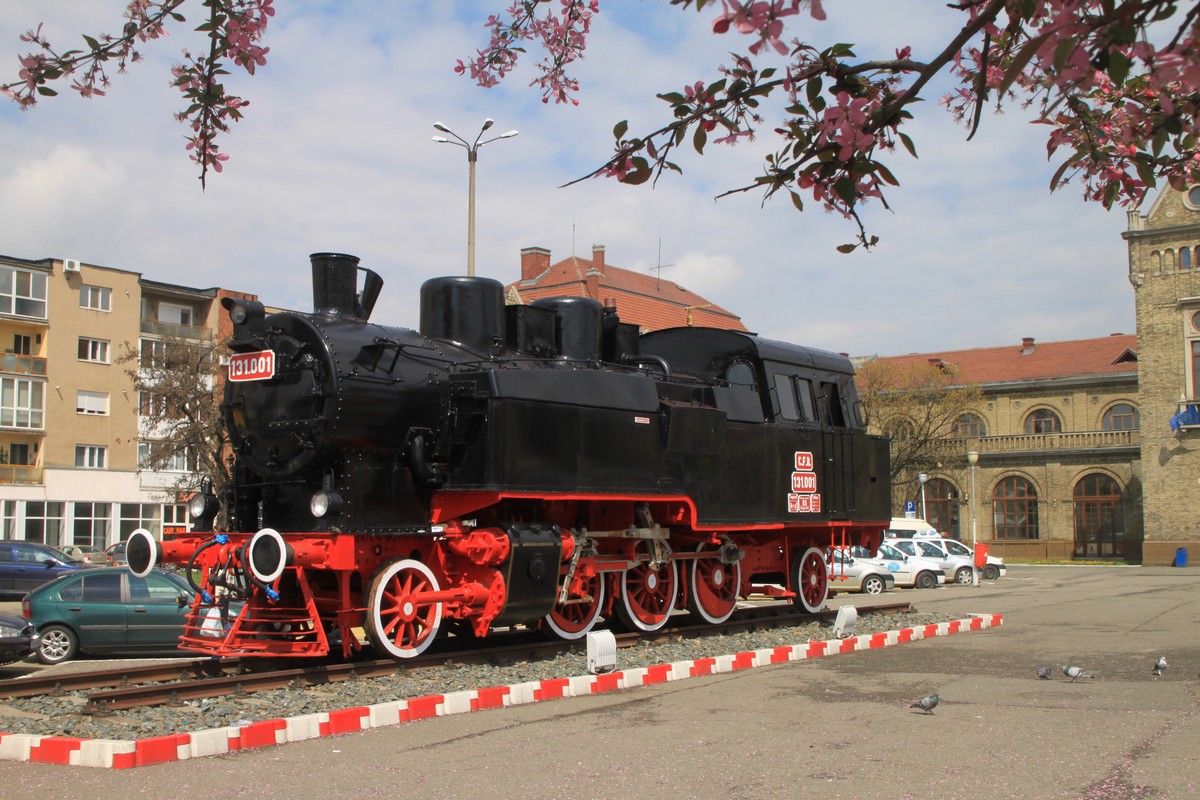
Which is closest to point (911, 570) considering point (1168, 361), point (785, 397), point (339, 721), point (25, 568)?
point (785, 397)

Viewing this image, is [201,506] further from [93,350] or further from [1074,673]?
[93,350]

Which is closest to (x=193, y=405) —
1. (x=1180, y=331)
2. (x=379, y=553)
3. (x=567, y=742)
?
(x=379, y=553)

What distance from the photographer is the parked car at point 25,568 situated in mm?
23500

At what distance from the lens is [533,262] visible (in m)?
54.6

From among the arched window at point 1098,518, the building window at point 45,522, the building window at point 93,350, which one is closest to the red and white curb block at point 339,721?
the building window at point 45,522

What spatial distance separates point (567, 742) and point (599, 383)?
519cm

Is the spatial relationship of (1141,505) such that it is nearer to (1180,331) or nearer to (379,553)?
(1180,331)

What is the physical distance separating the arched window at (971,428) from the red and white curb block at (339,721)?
146ft

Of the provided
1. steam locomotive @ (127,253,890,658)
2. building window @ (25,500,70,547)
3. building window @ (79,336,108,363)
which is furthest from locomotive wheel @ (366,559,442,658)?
building window @ (79,336,108,363)

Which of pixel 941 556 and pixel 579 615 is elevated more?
pixel 579 615

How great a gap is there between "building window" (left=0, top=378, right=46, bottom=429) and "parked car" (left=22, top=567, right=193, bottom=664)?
111ft

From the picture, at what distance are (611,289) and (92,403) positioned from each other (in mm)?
23248

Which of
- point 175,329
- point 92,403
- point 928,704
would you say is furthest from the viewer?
point 175,329

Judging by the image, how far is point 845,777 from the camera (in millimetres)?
6562
